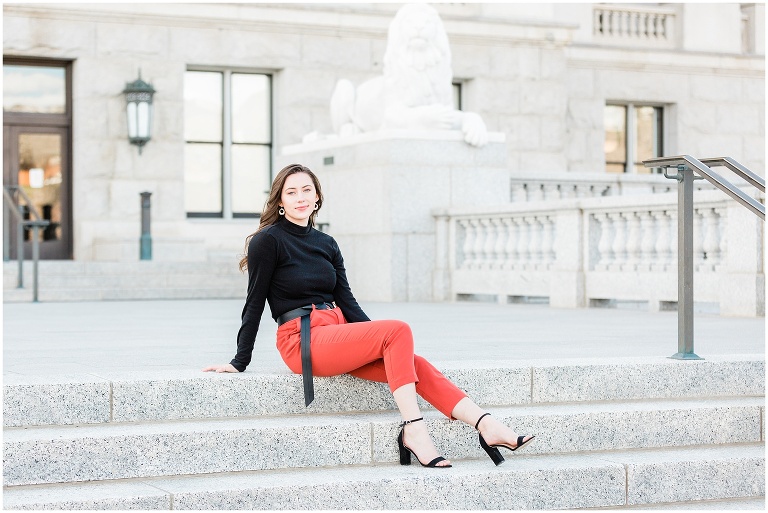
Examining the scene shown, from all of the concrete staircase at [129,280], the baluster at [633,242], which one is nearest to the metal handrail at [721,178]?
the baluster at [633,242]

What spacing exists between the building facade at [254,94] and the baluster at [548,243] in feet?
10.3

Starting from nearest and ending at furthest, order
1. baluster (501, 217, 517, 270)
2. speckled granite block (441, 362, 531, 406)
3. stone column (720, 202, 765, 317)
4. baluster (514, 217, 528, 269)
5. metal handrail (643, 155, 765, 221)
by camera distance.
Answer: speckled granite block (441, 362, 531, 406) < metal handrail (643, 155, 765, 221) < stone column (720, 202, 765, 317) < baluster (514, 217, 528, 269) < baluster (501, 217, 517, 270)

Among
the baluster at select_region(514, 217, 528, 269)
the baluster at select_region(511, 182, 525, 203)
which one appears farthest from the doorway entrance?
the baluster at select_region(514, 217, 528, 269)

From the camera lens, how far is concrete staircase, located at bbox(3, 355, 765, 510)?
16.9ft

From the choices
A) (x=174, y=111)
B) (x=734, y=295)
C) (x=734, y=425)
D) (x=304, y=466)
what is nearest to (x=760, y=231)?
(x=734, y=295)

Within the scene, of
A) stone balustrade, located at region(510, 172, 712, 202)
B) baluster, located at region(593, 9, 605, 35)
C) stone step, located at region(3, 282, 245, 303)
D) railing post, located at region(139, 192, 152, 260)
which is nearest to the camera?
stone step, located at region(3, 282, 245, 303)

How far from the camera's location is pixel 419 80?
14641 millimetres

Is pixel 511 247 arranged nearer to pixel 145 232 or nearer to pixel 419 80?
pixel 419 80

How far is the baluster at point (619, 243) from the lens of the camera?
12.3 meters

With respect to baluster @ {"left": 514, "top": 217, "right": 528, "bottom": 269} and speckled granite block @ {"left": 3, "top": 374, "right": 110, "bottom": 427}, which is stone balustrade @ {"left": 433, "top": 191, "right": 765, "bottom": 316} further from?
speckled granite block @ {"left": 3, "top": 374, "right": 110, "bottom": 427}

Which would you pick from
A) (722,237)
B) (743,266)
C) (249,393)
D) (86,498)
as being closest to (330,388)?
(249,393)

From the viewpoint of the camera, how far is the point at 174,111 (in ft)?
65.3

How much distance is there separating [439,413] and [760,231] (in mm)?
5483

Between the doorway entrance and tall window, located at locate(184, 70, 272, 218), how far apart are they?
1.94m
